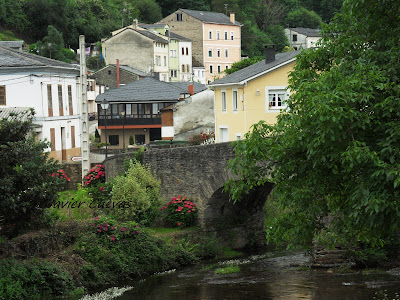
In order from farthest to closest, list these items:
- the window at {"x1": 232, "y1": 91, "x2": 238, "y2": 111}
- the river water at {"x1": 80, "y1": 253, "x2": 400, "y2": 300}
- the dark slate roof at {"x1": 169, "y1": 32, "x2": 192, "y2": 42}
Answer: the dark slate roof at {"x1": 169, "y1": 32, "x2": 192, "y2": 42}
the window at {"x1": 232, "y1": 91, "x2": 238, "y2": 111}
the river water at {"x1": 80, "y1": 253, "x2": 400, "y2": 300}

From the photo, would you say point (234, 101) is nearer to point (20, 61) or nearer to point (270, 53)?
point (270, 53)

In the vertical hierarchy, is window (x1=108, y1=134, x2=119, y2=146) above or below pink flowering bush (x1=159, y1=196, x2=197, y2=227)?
above

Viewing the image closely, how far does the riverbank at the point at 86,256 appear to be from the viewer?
2244cm

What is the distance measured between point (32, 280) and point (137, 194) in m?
Answer: 7.58

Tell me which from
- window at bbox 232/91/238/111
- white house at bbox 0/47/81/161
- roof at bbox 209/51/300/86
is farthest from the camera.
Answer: window at bbox 232/91/238/111

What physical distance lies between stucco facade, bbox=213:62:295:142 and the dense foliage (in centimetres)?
4951

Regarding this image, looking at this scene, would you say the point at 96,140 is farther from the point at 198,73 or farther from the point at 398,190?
the point at 398,190

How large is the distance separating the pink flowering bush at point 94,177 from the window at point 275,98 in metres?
9.56

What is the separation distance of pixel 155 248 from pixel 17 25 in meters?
64.0

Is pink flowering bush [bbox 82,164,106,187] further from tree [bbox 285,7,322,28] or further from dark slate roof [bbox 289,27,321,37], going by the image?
tree [bbox 285,7,322,28]

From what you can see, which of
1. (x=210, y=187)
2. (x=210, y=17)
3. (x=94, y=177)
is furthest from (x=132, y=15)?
(x=210, y=187)

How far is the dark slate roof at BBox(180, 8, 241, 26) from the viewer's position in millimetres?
101875

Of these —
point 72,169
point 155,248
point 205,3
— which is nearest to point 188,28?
point 205,3

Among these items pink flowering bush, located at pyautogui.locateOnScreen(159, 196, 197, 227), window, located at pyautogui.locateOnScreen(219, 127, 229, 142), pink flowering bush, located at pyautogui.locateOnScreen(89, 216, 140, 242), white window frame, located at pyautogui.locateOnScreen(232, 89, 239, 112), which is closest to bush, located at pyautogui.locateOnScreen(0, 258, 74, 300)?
pink flowering bush, located at pyautogui.locateOnScreen(89, 216, 140, 242)
